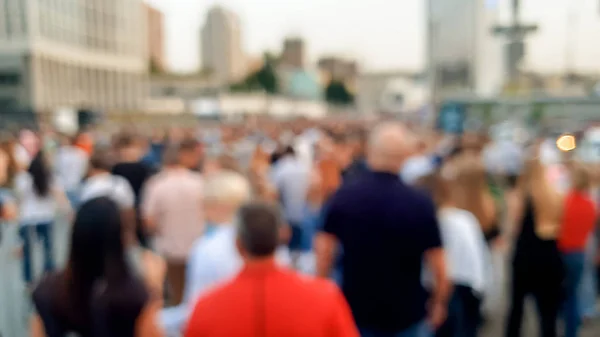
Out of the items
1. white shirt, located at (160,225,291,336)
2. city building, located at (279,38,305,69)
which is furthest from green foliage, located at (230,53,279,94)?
city building, located at (279,38,305,69)

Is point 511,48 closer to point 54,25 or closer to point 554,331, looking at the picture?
point 554,331

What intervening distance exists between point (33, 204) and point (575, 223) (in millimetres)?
5623

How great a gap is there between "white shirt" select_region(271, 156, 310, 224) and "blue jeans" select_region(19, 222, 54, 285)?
2.77 meters

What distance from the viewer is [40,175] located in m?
7.53

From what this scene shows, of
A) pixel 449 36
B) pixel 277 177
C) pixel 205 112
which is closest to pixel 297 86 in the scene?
pixel 449 36

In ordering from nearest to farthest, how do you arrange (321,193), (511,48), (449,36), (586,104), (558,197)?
(558,197) → (321,193) → (511,48) → (586,104) → (449,36)

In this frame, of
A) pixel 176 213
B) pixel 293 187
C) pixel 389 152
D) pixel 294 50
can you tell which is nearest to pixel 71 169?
pixel 293 187

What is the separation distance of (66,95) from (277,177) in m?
72.2

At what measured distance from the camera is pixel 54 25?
74.5 m

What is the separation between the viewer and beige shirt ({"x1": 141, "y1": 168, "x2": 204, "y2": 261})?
5691 mm

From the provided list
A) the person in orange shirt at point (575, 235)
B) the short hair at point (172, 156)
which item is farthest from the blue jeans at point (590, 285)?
the short hair at point (172, 156)

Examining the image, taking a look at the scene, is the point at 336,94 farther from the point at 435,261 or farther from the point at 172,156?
the point at 435,261

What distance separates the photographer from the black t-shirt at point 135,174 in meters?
7.42

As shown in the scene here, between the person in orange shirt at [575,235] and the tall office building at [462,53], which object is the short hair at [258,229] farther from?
the tall office building at [462,53]
